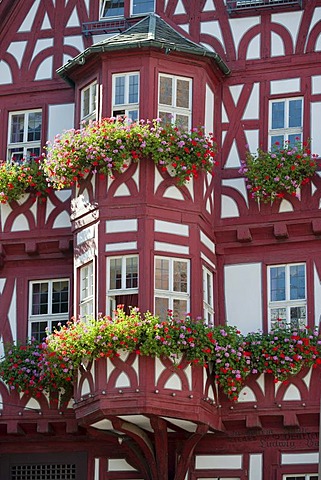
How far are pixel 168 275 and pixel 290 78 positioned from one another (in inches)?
167

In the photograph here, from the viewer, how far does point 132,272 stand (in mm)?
24828

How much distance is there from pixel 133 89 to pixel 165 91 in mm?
526

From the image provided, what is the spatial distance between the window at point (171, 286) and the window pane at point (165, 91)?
2.69 meters

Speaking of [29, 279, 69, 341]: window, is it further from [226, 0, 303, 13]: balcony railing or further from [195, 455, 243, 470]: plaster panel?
[226, 0, 303, 13]: balcony railing

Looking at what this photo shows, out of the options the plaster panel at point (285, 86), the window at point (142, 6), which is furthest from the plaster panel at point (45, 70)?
the plaster panel at point (285, 86)

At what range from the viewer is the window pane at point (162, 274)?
24.8 m

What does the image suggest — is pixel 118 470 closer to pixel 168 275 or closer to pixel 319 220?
pixel 168 275

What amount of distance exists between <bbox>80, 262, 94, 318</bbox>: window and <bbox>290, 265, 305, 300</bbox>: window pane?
3.28 metres

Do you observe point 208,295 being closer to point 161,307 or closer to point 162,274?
point 162,274

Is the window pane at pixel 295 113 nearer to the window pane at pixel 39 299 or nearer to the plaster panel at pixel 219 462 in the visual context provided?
the window pane at pixel 39 299

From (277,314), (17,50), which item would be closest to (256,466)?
(277,314)

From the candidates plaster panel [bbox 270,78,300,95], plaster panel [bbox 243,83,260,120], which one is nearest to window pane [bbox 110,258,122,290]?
plaster panel [bbox 243,83,260,120]

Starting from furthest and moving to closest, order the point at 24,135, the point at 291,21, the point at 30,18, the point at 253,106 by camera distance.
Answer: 1. the point at 30,18
2. the point at 24,135
3. the point at 291,21
4. the point at 253,106

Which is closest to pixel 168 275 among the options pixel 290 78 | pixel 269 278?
pixel 269 278
